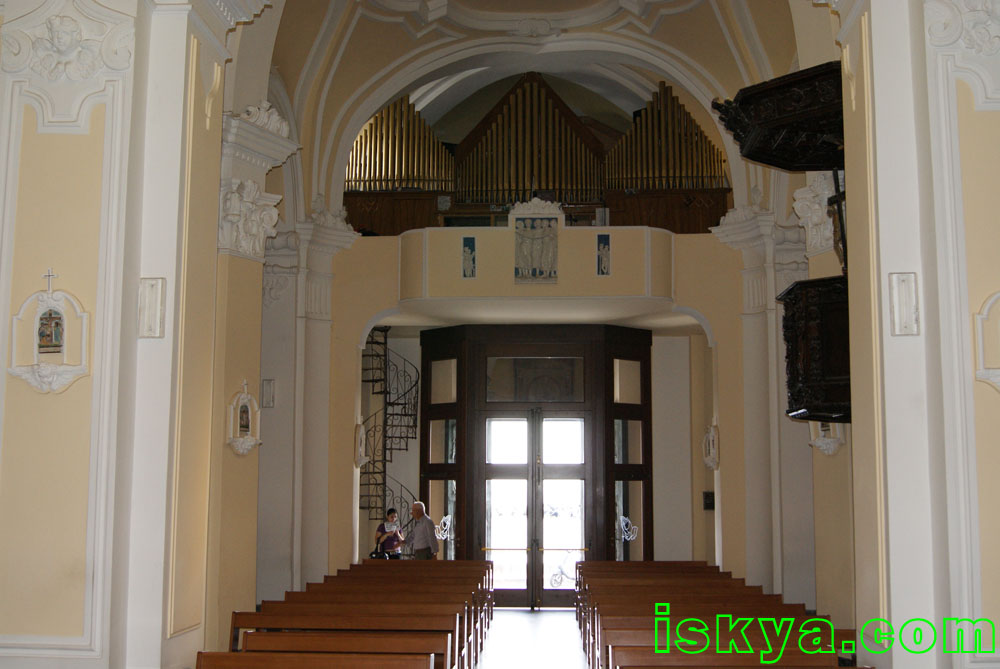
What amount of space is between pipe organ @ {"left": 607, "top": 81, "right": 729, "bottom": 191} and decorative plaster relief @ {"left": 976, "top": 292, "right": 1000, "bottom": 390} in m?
10.4

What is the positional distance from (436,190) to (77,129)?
1010cm

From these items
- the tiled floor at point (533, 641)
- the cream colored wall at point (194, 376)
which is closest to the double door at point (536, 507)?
the tiled floor at point (533, 641)

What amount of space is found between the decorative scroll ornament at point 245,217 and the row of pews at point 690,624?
371 centimetres

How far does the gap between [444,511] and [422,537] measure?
158 cm

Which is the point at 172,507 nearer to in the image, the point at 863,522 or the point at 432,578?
the point at 863,522

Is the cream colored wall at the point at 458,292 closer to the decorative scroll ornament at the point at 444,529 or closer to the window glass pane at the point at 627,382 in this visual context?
the decorative scroll ornament at the point at 444,529

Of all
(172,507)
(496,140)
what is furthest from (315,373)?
(172,507)

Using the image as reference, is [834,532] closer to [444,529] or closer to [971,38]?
[971,38]

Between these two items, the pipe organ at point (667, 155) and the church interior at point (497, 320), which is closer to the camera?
the church interior at point (497, 320)

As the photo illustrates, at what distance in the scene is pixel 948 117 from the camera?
4.58 metres

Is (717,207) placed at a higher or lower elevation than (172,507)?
higher

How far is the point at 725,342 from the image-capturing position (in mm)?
12633

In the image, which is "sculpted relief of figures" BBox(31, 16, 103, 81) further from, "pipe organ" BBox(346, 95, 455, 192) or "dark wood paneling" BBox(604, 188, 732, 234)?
"dark wood paneling" BBox(604, 188, 732, 234)

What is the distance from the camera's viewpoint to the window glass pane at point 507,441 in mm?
14688
